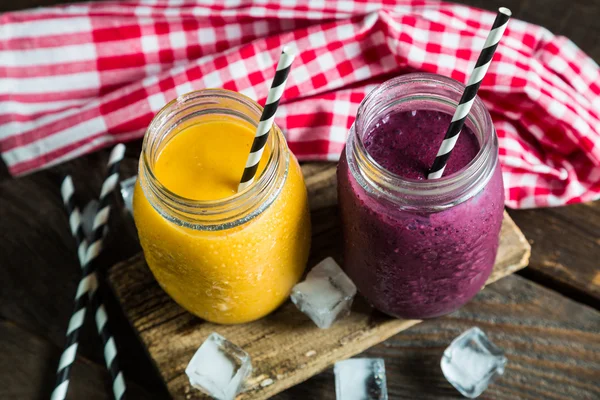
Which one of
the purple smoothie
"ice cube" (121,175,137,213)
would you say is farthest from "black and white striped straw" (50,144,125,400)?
the purple smoothie

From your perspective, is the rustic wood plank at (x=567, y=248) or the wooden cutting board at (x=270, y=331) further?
the rustic wood plank at (x=567, y=248)

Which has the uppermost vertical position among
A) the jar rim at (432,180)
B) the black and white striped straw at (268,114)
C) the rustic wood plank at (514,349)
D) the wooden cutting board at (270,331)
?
the black and white striped straw at (268,114)

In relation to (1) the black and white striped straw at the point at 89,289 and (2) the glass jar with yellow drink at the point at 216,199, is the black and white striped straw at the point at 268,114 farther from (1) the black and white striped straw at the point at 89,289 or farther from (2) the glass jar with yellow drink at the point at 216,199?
(1) the black and white striped straw at the point at 89,289

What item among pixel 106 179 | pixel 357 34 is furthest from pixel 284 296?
pixel 357 34

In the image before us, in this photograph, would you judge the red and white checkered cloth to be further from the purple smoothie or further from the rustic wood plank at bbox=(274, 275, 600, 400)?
the purple smoothie

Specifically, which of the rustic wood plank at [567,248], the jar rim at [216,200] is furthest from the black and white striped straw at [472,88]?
the rustic wood plank at [567,248]

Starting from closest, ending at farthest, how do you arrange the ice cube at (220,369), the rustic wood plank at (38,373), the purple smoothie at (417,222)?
the purple smoothie at (417,222) → the ice cube at (220,369) → the rustic wood plank at (38,373)

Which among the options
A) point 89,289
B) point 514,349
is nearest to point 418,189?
point 514,349

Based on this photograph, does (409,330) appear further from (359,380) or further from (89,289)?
(89,289)
